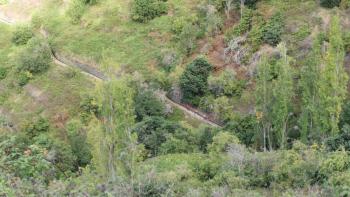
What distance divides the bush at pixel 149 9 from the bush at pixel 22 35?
1332 centimetres

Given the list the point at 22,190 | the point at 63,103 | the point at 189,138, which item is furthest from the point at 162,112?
the point at 22,190

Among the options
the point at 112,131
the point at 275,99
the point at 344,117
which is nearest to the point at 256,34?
the point at 275,99

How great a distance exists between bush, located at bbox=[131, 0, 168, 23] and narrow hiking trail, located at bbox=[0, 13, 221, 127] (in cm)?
823

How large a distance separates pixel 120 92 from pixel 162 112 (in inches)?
663

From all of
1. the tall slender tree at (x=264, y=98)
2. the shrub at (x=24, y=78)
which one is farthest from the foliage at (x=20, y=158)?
the shrub at (x=24, y=78)

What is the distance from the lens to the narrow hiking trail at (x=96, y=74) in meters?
57.1

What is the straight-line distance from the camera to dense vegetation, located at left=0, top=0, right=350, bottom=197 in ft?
129

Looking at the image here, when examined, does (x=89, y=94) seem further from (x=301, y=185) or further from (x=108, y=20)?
(x=301, y=185)

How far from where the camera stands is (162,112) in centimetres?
5675

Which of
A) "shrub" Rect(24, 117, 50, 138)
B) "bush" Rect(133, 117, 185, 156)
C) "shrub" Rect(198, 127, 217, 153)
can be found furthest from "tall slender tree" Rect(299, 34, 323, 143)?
"shrub" Rect(24, 117, 50, 138)

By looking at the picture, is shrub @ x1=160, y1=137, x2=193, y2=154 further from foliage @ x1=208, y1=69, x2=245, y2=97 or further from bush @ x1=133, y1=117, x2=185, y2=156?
foliage @ x1=208, y1=69, x2=245, y2=97

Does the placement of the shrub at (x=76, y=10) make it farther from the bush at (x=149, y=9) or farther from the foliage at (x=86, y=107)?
the foliage at (x=86, y=107)

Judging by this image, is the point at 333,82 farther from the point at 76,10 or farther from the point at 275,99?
the point at 76,10

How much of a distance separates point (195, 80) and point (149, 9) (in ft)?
42.2
